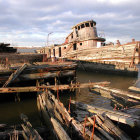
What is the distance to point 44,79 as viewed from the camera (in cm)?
1114

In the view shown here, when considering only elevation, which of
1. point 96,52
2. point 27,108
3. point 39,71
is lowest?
point 27,108

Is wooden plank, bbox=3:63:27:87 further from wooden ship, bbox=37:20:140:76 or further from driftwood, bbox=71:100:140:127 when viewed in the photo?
wooden ship, bbox=37:20:140:76

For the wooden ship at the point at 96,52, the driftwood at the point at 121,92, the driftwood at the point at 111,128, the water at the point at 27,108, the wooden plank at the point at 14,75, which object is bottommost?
the water at the point at 27,108

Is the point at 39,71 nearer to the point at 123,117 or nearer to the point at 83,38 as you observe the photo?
the point at 123,117

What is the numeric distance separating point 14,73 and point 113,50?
15427mm

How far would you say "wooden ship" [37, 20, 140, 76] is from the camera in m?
18.2

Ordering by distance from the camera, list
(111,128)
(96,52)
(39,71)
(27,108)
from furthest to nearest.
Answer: (96,52), (39,71), (27,108), (111,128)

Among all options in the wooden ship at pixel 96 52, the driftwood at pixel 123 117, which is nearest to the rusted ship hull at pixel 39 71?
the driftwood at pixel 123 117

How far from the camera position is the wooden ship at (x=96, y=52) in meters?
18.2

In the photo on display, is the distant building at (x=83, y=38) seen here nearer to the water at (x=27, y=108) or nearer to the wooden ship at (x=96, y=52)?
the wooden ship at (x=96, y=52)

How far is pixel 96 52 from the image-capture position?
71.9 feet

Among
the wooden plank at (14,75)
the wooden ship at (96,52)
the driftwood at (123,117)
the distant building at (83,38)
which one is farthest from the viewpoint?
the distant building at (83,38)

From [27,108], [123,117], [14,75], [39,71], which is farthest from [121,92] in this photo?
[14,75]

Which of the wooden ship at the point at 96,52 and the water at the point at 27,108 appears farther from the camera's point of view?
the wooden ship at the point at 96,52
